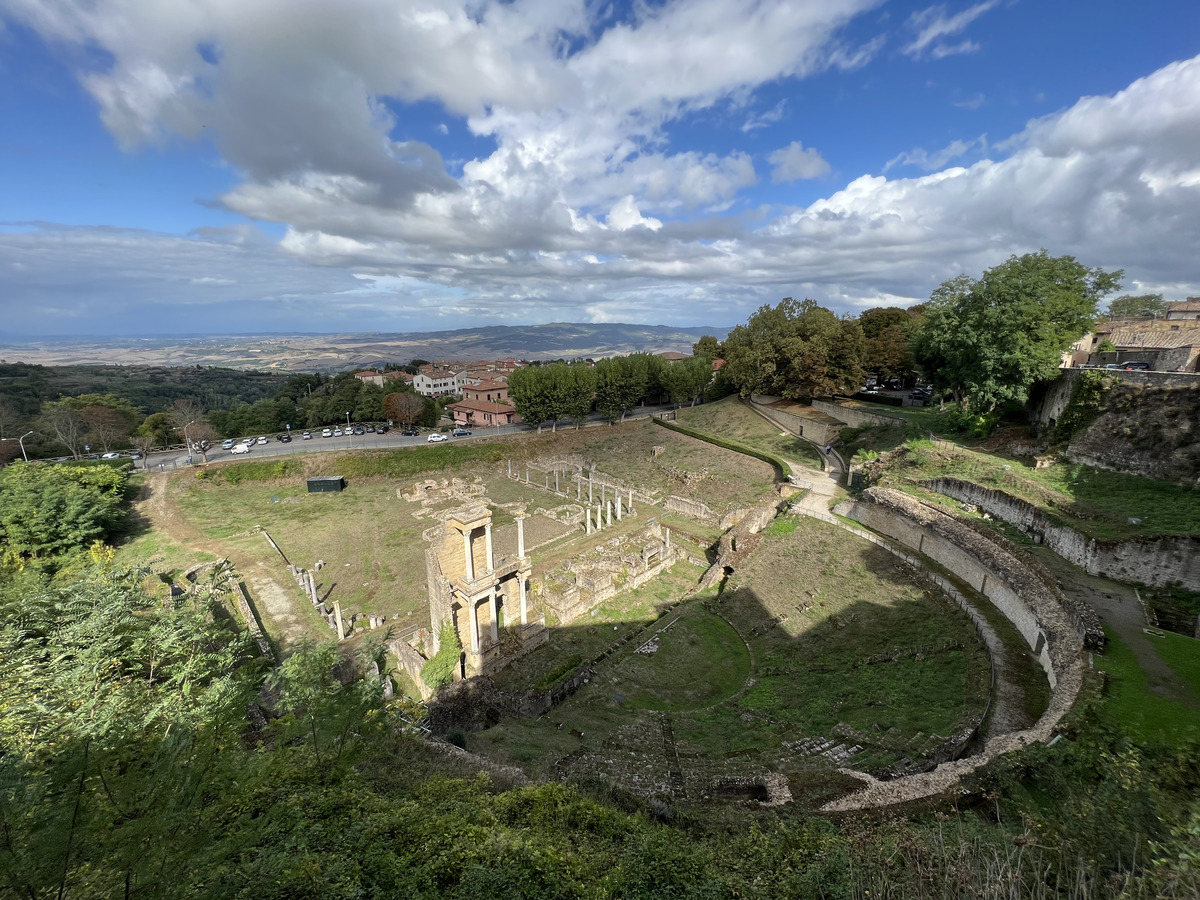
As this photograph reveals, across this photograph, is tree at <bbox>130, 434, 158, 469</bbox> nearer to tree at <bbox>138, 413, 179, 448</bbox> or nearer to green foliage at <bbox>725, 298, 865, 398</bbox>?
tree at <bbox>138, 413, 179, 448</bbox>

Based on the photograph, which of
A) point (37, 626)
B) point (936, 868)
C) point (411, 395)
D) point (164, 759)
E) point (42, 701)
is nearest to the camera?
point (936, 868)

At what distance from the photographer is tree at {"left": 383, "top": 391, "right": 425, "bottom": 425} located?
59.2 metres

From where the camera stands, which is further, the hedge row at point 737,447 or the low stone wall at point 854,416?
the low stone wall at point 854,416

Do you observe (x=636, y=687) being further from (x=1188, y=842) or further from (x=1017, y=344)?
(x=1017, y=344)

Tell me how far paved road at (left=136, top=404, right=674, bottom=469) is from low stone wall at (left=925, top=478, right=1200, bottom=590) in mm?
41577

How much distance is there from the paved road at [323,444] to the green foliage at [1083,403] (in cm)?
4005

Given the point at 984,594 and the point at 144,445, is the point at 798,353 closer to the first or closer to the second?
the point at 984,594

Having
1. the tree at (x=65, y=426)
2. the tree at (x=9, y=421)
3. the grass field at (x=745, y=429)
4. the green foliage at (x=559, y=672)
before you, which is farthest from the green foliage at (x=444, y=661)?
the tree at (x=9, y=421)

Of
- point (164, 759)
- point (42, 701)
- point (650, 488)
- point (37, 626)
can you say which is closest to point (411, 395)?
point (650, 488)

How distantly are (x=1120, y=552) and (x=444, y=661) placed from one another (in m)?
24.3

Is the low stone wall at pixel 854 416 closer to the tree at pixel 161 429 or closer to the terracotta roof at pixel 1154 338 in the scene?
the terracotta roof at pixel 1154 338

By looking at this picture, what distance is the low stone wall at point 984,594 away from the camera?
973cm

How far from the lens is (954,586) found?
1961cm

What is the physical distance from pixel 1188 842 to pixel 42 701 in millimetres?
20589
